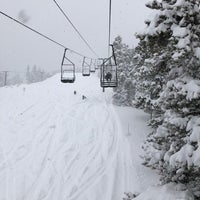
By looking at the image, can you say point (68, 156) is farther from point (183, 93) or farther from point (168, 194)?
point (183, 93)

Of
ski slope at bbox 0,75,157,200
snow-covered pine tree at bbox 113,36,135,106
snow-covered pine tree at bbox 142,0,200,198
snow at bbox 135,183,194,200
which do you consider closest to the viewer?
snow-covered pine tree at bbox 142,0,200,198

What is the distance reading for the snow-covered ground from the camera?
17.4 meters

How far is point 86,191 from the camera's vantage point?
17141 mm

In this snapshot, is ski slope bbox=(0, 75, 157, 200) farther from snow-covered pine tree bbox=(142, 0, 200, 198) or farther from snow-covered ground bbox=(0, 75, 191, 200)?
snow-covered pine tree bbox=(142, 0, 200, 198)

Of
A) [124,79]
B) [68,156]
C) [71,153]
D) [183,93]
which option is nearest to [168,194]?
[183,93]

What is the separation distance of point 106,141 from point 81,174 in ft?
22.7

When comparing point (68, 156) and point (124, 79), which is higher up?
point (124, 79)

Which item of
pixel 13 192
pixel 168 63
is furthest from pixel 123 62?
pixel 168 63

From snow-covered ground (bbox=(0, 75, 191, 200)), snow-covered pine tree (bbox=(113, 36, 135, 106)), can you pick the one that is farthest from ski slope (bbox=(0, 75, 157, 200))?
snow-covered pine tree (bbox=(113, 36, 135, 106))

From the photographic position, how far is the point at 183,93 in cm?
877

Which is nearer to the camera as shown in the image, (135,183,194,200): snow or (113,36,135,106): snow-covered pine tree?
(135,183,194,200): snow

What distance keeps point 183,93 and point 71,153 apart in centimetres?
1557

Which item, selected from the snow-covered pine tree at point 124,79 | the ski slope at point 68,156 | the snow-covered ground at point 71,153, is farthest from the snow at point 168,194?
the snow-covered pine tree at point 124,79

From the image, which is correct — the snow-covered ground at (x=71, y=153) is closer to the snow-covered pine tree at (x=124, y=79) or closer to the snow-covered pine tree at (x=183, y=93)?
the snow-covered pine tree at (x=124, y=79)
